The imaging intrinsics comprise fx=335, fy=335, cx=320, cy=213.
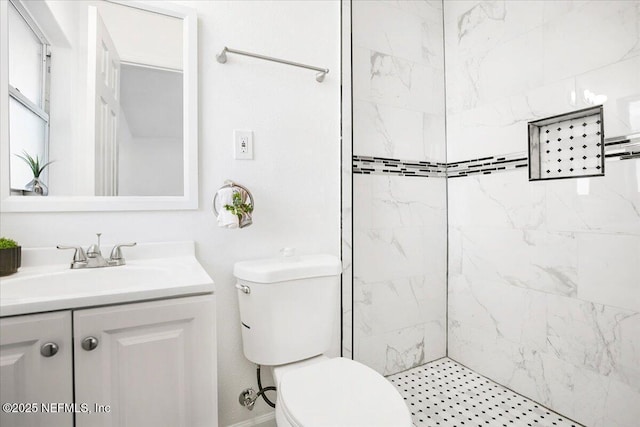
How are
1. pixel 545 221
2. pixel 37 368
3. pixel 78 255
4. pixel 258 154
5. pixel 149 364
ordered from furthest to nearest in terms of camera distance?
pixel 545 221 → pixel 258 154 → pixel 78 255 → pixel 149 364 → pixel 37 368

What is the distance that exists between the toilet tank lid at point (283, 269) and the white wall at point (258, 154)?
0.12m

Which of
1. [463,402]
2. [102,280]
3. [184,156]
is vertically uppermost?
[184,156]

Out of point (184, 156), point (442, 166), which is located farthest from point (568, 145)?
point (184, 156)

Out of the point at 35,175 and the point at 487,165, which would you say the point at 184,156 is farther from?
the point at 487,165

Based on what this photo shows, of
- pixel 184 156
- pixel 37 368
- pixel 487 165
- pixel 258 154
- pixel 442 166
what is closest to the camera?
pixel 37 368

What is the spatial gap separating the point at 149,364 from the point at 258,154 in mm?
949

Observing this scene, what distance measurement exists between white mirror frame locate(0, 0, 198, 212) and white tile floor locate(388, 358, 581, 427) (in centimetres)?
147

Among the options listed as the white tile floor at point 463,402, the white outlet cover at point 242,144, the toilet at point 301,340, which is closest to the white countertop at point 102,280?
the toilet at point 301,340

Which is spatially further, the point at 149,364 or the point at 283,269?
the point at 283,269

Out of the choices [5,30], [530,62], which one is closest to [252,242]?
[5,30]

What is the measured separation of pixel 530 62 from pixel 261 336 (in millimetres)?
1849

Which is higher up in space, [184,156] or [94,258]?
[184,156]

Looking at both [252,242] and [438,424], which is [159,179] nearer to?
[252,242]

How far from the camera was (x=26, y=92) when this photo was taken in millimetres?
1184
